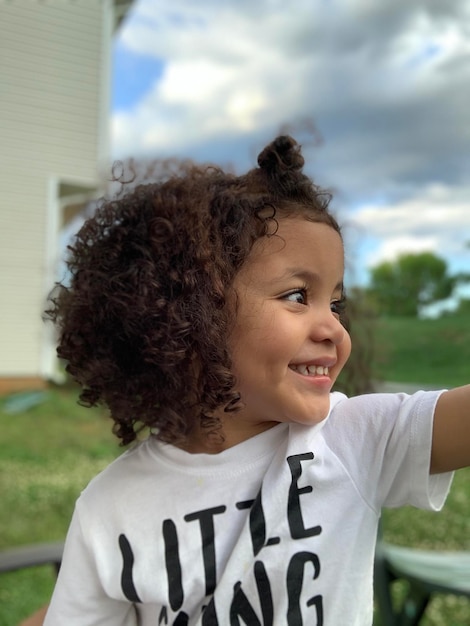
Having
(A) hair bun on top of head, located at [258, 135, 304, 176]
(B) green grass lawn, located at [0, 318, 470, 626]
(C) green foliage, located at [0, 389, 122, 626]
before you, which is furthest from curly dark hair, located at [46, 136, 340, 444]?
(C) green foliage, located at [0, 389, 122, 626]

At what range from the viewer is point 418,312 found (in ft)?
6.04

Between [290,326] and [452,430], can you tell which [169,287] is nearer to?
[290,326]

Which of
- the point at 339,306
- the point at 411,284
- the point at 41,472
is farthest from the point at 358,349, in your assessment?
the point at 41,472

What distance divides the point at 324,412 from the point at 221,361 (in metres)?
0.14

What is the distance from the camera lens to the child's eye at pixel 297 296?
0.86 meters

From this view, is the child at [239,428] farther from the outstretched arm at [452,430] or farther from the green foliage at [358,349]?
the green foliage at [358,349]

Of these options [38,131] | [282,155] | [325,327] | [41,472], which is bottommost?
[41,472]

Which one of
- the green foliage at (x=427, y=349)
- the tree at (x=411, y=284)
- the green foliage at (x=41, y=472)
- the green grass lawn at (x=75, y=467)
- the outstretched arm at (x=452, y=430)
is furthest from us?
the green foliage at (x=41, y=472)

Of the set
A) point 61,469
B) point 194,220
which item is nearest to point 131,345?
point 194,220

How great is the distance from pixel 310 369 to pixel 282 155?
31 centimetres

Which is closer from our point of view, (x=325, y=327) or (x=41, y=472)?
(x=325, y=327)

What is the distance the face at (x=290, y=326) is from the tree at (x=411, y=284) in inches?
32.8

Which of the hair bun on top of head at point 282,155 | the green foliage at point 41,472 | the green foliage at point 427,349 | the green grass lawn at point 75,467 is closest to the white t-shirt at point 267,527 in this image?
the hair bun on top of head at point 282,155

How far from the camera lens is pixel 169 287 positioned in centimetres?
93
